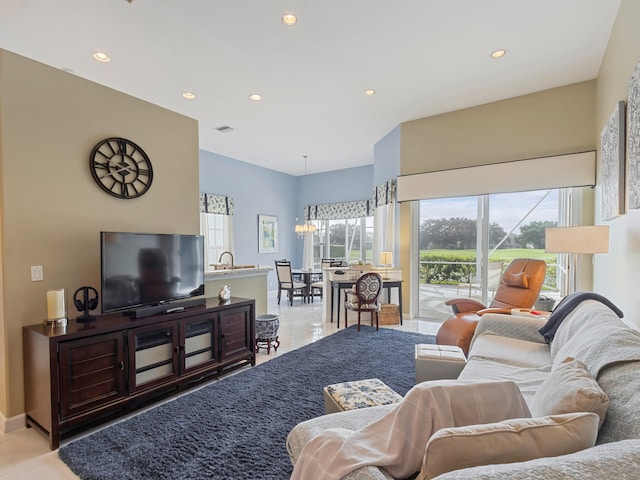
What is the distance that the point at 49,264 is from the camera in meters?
2.52

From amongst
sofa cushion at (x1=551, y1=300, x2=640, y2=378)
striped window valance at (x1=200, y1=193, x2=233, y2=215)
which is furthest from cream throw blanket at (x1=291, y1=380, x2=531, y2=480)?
striped window valance at (x1=200, y1=193, x2=233, y2=215)

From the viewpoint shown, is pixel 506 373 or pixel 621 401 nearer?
pixel 621 401

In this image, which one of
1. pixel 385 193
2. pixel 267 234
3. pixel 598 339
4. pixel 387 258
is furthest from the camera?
pixel 267 234

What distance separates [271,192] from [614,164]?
7217 mm

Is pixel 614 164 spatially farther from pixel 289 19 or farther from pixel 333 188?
pixel 333 188

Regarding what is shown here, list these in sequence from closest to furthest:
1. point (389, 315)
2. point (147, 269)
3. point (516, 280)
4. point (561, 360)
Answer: point (561, 360), point (147, 269), point (516, 280), point (389, 315)

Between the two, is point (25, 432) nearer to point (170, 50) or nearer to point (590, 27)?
point (170, 50)

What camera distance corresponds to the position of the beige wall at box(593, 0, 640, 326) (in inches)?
89.3

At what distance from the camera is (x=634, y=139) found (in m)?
2.12

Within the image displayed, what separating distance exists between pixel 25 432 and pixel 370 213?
729cm

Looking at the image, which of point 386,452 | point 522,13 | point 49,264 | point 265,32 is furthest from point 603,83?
point 49,264

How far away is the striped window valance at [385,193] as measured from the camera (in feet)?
19.0

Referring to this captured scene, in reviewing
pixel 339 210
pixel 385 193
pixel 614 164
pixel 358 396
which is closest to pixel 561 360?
pixel 358 396

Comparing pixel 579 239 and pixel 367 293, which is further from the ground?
pixel 579 239
